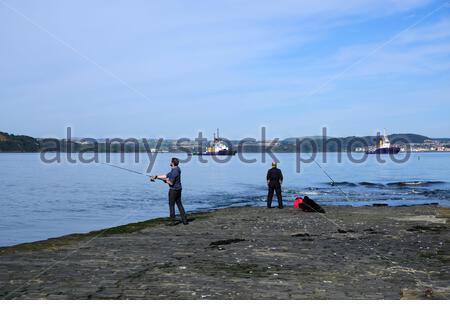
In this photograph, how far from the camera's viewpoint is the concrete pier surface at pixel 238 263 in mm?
7809

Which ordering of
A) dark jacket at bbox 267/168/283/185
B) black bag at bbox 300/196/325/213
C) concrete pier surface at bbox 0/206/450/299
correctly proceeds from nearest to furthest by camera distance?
concrete pier surface at bbox 0/206/450/299
black bag at bbox 300/196/325/213
dark jacket at bbox 267/168/283/185

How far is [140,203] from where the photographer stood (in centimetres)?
3603

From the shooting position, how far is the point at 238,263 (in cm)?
1027

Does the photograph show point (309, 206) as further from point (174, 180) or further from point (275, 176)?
point (174, 180)

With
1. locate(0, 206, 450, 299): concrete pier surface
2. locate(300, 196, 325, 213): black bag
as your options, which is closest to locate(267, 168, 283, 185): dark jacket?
locate(300, 196, 325, 213): black bag

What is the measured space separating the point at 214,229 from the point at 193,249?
177 inches

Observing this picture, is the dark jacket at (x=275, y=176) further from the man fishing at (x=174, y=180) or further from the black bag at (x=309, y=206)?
the man fishing at (x=174, y=180)

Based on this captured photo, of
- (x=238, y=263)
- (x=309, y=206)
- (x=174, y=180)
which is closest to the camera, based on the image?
(x=238, y=263)

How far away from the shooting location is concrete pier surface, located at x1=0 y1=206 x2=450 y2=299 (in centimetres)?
781

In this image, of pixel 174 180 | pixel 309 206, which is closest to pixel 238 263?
pixel 174 180

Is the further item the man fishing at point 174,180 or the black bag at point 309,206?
the black bag at point 309,206

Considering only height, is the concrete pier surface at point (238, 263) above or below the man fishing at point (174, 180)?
below

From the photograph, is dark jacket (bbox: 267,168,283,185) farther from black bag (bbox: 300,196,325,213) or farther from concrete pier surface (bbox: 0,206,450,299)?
concrete pier surface (bbox: 0,206,450,299)

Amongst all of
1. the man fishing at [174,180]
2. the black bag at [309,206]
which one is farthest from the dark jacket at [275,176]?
the man fishing at [174,180]
